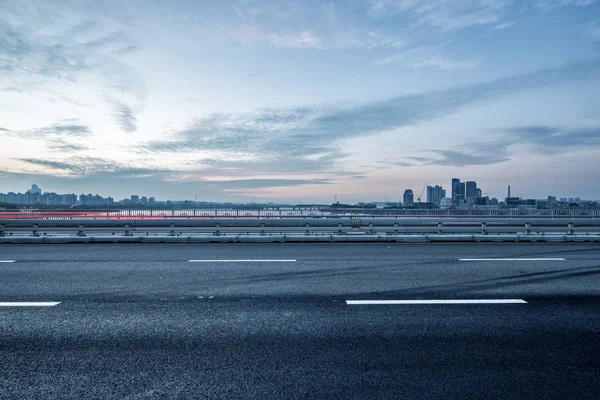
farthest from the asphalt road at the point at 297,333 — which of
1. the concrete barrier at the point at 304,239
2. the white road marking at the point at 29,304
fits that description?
the concrete barrier at the point at 304,239

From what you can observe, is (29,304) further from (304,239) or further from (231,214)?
(231,214)

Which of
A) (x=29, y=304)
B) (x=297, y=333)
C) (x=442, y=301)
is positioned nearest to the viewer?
(x=297, y=333)

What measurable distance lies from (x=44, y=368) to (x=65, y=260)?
7843 millimetres

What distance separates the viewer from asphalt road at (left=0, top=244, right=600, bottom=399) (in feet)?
11.5

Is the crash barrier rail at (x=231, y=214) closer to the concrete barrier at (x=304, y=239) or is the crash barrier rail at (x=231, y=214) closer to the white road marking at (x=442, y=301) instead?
the concrete barrier at (x=304, y=239)

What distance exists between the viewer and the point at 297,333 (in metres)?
4.81

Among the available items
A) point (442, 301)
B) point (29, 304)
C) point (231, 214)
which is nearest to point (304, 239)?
point (442, 301)

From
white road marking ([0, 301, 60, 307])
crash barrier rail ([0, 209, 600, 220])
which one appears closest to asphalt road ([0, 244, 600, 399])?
white road marking ([0, 301, 60, 307])

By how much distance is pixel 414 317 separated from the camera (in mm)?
5441

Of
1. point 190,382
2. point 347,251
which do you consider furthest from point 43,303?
point 347,251

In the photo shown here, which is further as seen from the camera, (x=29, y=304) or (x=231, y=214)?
(x=231, y=214)

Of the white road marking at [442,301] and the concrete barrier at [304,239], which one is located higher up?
the concrete barrier at [304,239]

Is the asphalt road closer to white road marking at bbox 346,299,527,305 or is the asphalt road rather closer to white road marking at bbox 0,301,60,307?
white road marking at bbox 0,301,60,307

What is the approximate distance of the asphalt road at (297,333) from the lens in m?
3.51
